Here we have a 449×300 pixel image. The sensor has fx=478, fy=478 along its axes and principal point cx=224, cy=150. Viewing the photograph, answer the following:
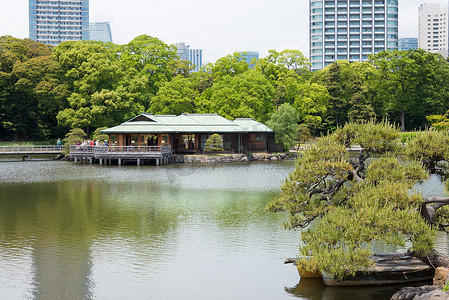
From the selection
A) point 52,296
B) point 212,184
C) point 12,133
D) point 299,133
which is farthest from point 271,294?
point 12,133

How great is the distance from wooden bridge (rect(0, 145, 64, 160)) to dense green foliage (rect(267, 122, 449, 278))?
39902mm

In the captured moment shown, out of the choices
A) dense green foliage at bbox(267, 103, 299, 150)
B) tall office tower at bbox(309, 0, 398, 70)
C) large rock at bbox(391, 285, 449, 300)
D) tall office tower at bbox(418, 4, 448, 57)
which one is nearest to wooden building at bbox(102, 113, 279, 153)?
dense green foliage at bbox(267, 103, 299, 150)

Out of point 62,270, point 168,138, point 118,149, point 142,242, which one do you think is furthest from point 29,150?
point 62,270

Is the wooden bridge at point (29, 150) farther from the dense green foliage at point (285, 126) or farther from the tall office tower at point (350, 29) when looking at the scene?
the tall office tower at point (350, 29)

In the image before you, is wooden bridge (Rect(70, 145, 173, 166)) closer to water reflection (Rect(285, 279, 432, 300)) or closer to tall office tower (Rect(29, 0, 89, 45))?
water reflection (Rect(285, 279, 432, 300))

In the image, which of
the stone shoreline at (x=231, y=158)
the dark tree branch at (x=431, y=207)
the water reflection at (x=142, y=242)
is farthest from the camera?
the stone shoreline at (x=231, y=158)

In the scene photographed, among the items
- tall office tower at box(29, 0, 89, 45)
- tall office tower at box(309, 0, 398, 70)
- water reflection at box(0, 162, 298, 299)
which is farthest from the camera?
tall office tower at box(29, 0, 89, 45)

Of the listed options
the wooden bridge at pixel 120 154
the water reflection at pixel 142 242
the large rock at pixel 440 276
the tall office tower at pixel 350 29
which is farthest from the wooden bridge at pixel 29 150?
Answer: the tall office tower at pixel 350 29

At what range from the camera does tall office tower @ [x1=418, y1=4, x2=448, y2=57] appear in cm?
18438

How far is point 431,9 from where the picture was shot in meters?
188

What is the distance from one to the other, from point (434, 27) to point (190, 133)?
16988 cm

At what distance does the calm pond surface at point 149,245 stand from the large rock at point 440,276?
3.58ft

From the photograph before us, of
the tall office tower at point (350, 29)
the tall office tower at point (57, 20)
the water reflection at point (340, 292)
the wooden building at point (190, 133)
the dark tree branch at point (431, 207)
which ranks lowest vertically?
the water reflection at point (340, 292)

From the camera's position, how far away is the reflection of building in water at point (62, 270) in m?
10.8
